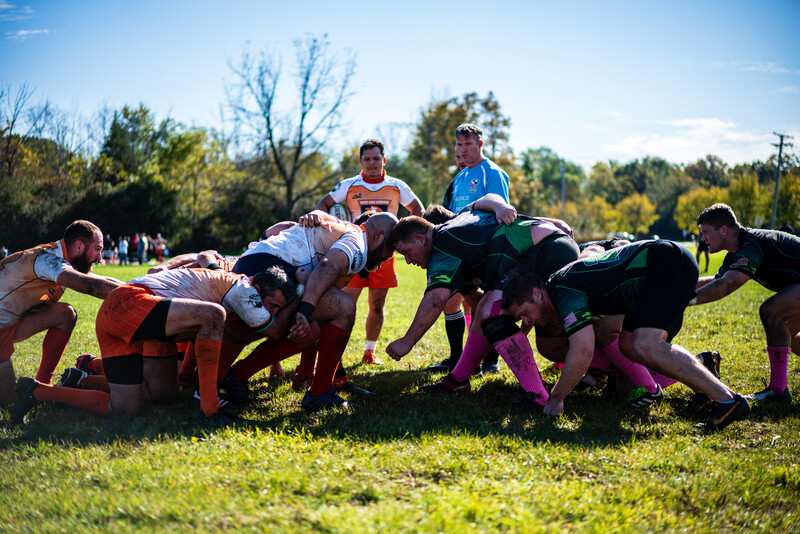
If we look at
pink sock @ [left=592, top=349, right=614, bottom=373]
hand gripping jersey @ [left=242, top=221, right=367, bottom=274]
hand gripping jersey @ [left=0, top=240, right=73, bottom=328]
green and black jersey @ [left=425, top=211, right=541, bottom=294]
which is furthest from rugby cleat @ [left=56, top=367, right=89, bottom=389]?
pink sock @ [left=592, top=349, right=614, bottom=373]

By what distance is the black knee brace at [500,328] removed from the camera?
455 cm

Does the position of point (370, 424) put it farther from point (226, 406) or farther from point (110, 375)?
point (110, 375)

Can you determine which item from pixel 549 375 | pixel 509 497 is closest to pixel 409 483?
pixel 509 497

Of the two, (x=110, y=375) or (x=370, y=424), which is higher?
(x=110, y=375)

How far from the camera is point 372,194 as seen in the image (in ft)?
22.9

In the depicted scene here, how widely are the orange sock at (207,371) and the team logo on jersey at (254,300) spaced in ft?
1.20

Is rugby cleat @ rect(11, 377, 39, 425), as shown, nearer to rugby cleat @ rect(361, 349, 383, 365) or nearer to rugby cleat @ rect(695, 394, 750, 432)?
rugby cleat @ rect(361, 349, 383, 365)

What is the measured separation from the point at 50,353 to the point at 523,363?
416 cm

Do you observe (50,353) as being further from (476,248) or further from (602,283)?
(602,283)

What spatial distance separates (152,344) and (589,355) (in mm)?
3407

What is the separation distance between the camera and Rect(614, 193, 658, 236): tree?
76500 mm

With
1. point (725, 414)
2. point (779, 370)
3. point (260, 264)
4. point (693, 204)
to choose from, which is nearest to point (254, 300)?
point (260, 264)

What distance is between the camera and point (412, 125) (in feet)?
162

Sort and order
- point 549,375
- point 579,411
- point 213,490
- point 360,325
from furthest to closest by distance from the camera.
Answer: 1. point 360,325
2. point 549,375
3. point 579,411
4. point 213,490
